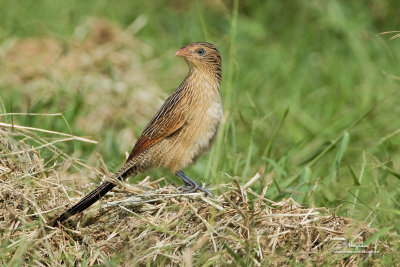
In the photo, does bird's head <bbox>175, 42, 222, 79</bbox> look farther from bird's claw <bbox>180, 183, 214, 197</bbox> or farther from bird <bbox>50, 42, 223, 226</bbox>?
bird's claw <bbox>180, 183, 214, 197</bbox>

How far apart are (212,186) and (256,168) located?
117 centimetres

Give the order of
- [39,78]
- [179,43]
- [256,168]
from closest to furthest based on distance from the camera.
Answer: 1. [256,168]
2. [39,78]
3. [179,43]

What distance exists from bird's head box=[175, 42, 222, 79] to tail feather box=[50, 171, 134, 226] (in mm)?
1114

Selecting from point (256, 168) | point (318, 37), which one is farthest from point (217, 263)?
point (318, 37)

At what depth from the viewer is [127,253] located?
4137 millimetres

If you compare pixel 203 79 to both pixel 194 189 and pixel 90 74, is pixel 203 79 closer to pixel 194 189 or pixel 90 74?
pixel 194 189

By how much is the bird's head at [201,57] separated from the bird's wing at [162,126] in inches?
10.4

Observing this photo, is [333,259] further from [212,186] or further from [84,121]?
[84,121]

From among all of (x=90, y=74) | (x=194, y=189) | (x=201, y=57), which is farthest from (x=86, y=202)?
(x=90, y=74)

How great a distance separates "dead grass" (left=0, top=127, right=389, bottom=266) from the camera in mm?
4125

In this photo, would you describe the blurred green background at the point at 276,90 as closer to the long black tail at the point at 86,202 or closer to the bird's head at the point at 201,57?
the bird's head at the point at 201,57

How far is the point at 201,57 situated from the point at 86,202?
1379 mm

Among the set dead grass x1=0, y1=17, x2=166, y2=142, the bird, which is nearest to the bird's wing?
the bird

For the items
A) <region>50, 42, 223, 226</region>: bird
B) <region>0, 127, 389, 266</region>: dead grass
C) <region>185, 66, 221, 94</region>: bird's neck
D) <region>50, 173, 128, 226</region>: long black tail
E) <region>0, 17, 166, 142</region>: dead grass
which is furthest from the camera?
<region>0, 17, 166, 142</region>: dead grass
